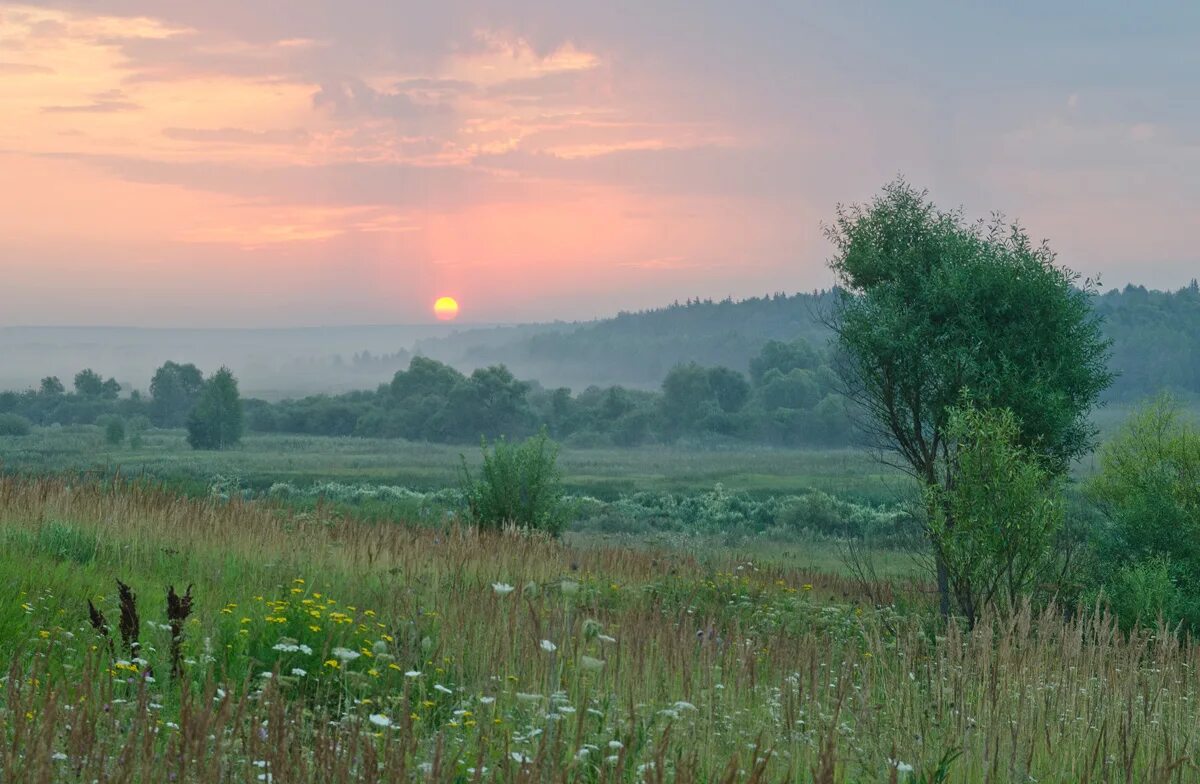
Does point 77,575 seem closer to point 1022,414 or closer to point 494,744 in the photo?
point 494,744

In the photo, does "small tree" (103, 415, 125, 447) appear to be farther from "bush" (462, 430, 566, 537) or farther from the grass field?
"bush" (462, 430, 566, 537)

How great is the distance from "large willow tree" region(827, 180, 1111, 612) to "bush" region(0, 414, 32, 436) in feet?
279

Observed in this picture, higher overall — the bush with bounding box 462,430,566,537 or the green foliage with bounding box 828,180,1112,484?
the green foliage with bounding box 828,180,1112,484

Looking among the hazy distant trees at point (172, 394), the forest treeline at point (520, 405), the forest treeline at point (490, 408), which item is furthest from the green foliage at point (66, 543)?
the hazy distant trees at point (172, 394)

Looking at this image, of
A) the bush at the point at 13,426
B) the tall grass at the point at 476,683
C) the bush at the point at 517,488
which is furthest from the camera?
the bush at the point at 13,426

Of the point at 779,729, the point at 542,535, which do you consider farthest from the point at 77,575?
the point at 542,535

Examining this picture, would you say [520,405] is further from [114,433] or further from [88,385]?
[88,385]

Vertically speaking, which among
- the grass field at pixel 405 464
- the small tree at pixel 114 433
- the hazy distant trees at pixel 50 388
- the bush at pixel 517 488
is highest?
the hazy distant trees at pixel 50 388

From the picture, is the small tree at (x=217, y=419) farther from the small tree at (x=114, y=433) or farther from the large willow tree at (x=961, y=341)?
the large willow tree at (x=961, y=341)

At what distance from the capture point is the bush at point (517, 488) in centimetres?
2262

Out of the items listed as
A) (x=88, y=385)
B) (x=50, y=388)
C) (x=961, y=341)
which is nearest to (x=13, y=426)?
(x=50, y=388)

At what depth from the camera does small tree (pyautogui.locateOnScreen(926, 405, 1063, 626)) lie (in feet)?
48.3

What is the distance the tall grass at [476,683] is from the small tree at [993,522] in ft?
5.06

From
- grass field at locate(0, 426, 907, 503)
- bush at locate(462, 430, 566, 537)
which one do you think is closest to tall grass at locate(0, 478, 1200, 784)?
bush at locate(462, 430, 566, 537)
